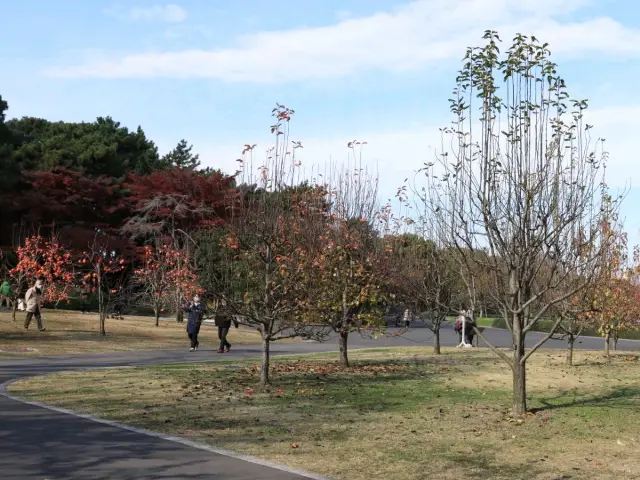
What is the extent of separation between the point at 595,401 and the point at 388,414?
3.99 meters

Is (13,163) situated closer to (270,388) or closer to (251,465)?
(270,388)

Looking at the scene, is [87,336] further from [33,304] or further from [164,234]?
[164,234]

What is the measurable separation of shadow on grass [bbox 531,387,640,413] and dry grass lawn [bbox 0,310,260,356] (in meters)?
14.3

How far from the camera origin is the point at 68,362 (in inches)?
766

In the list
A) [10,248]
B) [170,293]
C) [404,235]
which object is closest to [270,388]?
[404,235]

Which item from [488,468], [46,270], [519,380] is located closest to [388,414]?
[519,380]

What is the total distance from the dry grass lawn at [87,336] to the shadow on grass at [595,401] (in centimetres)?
1426

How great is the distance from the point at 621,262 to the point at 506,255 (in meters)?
13.9

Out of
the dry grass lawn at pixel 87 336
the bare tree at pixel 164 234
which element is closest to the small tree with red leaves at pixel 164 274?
the bare tree at pixel 164 234

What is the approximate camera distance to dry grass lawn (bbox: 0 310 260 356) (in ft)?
75.8

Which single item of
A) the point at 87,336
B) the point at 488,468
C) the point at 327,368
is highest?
the point at 87,336

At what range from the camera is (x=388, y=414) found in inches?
454

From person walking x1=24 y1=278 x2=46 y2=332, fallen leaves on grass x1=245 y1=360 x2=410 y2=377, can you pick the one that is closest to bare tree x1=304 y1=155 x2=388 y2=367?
fallen leaves on grass x1=245 y1=360 x2=410 y2=377

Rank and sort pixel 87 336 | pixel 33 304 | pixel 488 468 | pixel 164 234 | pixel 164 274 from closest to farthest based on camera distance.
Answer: pixel 488 468 < pixel 33 304 < pixel 87 336 < pixel 164 274 < pixel 164 234
